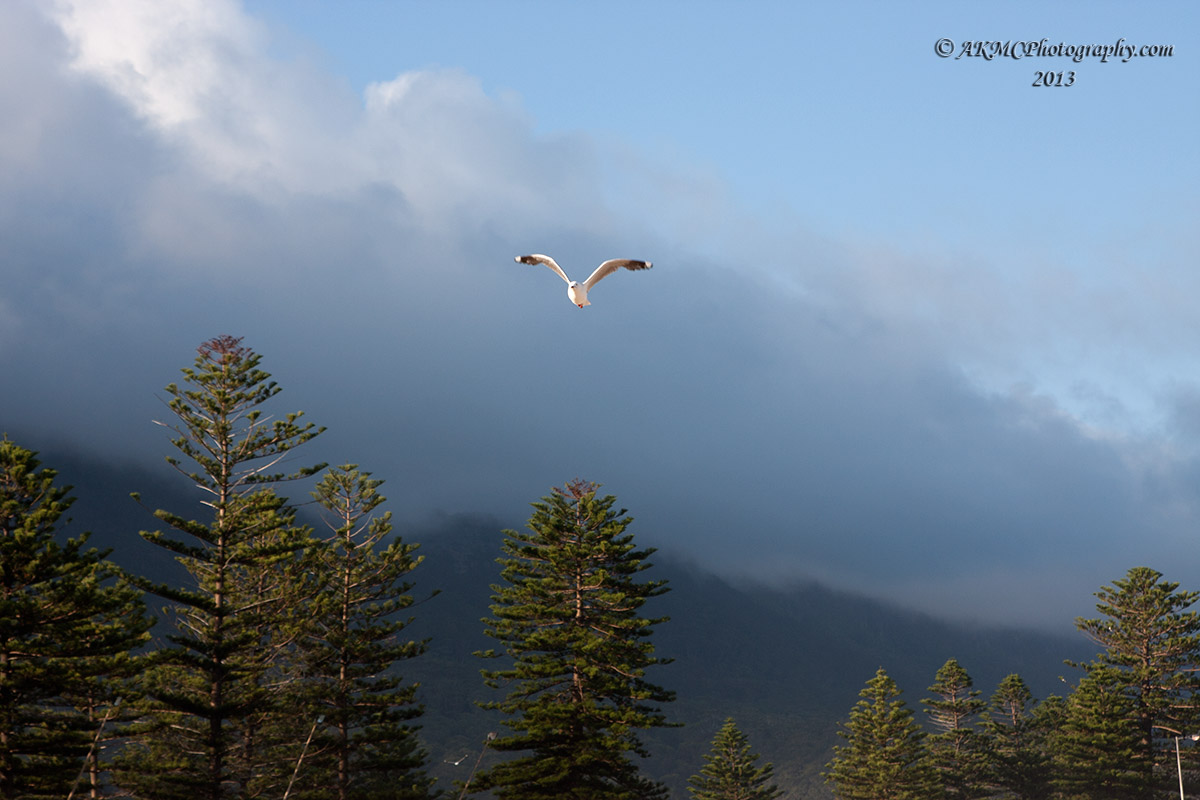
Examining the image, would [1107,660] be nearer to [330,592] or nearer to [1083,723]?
[1083,723]

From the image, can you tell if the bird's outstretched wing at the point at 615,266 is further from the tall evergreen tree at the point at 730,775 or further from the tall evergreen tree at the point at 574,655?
the tall evergreen tree at the point at 730,775

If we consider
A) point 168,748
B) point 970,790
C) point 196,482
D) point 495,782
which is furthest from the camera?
point 970,790

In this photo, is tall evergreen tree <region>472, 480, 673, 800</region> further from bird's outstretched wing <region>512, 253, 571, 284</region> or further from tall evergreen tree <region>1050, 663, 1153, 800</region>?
tall evergreen tree <region>1050, 663, 1153, 800</region>

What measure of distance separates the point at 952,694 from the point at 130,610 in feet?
220

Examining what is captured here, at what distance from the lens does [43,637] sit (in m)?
33.1

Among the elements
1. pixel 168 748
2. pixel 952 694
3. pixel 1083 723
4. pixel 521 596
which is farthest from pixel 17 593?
pixel 952 694

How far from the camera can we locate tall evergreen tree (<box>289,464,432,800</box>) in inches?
1847

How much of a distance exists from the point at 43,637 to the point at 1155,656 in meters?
66.0

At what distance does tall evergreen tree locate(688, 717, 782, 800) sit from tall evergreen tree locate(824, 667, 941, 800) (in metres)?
6.31

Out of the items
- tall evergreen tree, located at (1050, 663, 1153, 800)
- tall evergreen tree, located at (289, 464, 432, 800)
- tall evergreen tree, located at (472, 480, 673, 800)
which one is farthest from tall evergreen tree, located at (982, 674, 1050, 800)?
tall evergreen tree, located at (289, 464, 432, 800)

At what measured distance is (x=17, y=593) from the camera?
33250 millimetres

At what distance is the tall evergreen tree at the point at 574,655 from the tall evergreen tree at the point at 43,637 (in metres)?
15.6

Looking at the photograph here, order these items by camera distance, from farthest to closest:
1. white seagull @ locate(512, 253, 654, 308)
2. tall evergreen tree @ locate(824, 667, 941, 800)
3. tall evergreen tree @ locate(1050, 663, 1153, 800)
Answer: tall evergreen tree @ locate(824, 667, 941, 800)
tall evergreen tree @ locate(1050, 663, 1153, 800)
white seagull @ locate(512, 253, 654, 308)

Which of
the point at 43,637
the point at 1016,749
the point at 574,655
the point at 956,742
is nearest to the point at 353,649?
the point at 574,655
